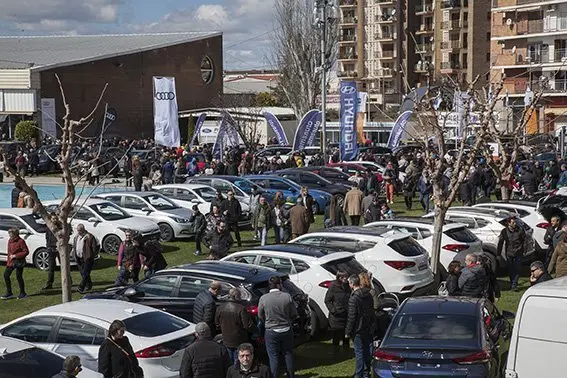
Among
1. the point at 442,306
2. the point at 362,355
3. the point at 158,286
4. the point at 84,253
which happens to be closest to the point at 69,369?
the point at 362,355

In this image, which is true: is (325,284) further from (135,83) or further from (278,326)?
(135,83)

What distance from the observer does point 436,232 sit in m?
18.0

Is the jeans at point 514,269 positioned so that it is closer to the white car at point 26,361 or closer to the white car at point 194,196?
the white car at point 194,196

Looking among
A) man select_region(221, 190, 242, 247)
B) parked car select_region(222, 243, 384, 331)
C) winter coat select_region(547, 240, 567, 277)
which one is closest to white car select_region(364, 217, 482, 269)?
winter coat select_region(547, 240, 567, 277)

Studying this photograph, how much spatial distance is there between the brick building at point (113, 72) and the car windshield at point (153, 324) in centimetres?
5059

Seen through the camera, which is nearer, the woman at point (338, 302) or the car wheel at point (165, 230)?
the woman at point (338, 302)

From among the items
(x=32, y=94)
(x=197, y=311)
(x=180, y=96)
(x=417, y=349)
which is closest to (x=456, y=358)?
(x=417, y=349)

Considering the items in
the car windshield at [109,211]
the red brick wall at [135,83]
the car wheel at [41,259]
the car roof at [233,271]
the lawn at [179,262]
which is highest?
the red brick wall at [135,83]

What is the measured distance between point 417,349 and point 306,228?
1249 centimetres

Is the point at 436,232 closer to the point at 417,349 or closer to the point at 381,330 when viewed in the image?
the point at 381,330

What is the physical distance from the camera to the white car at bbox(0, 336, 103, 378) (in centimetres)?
895

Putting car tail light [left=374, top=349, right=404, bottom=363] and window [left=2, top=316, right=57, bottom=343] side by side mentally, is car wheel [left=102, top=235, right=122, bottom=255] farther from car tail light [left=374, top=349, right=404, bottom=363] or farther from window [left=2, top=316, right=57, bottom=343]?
car tail light [left=374, top=349, right=404, bottom=363]

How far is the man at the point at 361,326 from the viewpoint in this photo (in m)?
12.1

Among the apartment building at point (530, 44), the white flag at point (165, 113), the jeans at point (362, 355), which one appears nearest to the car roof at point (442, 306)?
the jeans at point (362, 355)
